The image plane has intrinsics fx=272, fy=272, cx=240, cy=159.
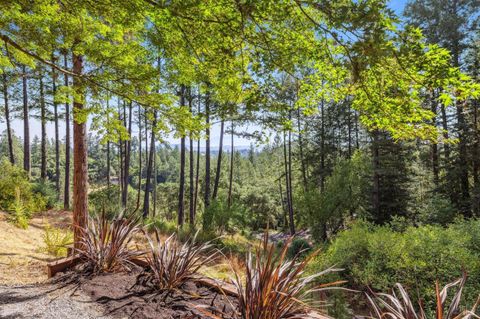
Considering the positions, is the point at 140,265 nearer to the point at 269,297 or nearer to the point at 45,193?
the point at 269,297

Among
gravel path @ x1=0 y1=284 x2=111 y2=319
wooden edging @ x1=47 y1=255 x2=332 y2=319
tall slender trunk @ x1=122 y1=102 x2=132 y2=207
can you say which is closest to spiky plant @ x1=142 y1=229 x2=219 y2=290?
wooden edging @ x1=47 y1=255 x2=332 y2=319

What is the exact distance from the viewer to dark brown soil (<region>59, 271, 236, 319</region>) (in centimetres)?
202

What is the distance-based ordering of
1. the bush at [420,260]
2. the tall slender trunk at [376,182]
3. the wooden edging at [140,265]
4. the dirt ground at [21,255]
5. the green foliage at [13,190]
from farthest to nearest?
the tall slender trunk at [376,182]
the green foliage at [13,190]
the bush at [420,260]
the dirt ground at [21,255]
the wooden edging at [140,265]

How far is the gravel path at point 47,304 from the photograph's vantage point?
204 cm

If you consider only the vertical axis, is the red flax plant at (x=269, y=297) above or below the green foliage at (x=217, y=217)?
above

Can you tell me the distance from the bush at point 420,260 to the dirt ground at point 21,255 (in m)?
4.45

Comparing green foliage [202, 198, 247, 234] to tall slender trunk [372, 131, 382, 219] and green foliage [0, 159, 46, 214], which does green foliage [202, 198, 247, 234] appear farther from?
tall slender trunk [372, 131, 382, 219]

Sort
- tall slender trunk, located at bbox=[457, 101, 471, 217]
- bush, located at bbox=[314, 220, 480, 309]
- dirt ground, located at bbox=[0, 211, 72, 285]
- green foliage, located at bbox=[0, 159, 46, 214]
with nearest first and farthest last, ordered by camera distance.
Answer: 1. dirt ground, located at bbox=[0, 211, 72, 285]
2. bush, located at bbox=[314, 220, 480, 309]
3. green foliage, located at bbox=[0, 159, 46, 214]
4. tall slender trunk, located at bbox=[457, 101, 471, 217]

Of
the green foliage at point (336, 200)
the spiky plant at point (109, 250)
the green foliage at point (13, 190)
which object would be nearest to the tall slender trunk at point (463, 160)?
the green foliage at point (336, 200)

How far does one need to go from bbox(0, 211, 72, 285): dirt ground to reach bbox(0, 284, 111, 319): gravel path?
2.80 ft

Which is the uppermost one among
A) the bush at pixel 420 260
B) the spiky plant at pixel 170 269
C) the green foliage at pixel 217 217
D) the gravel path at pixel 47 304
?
the spiky plant at pixel 170 269

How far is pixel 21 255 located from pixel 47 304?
3175 mm

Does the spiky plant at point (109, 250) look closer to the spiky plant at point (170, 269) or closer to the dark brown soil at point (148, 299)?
the dark brown soil at point (148, 299)

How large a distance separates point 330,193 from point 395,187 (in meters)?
3.59
